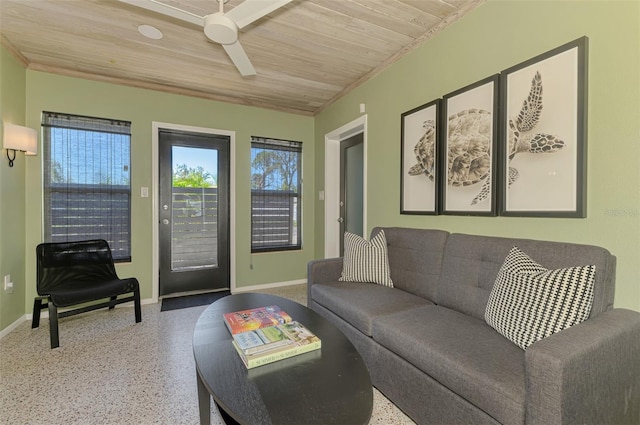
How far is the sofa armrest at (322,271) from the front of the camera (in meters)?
2.47

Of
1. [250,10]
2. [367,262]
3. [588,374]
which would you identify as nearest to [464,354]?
[588,374]

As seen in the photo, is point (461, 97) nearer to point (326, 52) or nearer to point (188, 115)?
point (326, 52)

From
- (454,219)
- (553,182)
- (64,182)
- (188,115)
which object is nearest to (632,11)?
(553,182)

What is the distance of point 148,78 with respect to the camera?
10.4 feet

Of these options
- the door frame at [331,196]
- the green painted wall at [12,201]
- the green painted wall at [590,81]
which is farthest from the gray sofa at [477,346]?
the green painted wall at [12,201]

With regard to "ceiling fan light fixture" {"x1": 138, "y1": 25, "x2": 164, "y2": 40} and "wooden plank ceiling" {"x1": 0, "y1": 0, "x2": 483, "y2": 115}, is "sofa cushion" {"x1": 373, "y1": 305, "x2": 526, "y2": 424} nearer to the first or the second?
"wooden plank ceiling" {"x1": 0, "y1": 0, "x2": 483, "y2": 115}

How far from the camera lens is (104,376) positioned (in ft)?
6.03

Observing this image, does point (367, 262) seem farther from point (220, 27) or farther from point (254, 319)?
point (220, 27)

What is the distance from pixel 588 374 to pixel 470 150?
57.1 inches

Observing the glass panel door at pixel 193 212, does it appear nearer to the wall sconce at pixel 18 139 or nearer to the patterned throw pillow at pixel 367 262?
the wall sconce at pixel 18 139

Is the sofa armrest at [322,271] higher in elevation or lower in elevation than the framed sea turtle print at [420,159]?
→ lower

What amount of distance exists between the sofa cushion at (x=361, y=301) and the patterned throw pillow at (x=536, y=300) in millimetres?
560

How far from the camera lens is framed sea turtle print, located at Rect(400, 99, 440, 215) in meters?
2.27

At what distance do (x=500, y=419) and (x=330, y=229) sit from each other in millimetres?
2997
